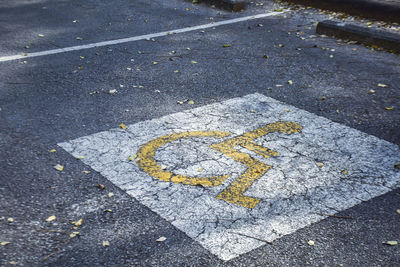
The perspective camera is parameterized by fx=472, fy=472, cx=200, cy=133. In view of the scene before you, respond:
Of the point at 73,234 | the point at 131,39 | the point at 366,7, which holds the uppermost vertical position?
the point at 366,7

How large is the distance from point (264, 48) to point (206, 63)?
4.26 feet

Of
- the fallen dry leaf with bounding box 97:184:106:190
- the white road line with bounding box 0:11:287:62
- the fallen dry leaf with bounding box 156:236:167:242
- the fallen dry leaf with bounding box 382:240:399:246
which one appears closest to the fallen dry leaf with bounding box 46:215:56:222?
the fallen dry leaf with bounding box 97:184:106:190

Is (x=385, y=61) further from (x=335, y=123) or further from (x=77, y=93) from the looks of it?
(x=77, y=93)

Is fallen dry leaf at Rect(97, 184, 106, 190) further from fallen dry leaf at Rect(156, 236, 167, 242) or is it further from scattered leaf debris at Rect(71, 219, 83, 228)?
fallen dry leaf at Rect(156, 236, 167, 242)

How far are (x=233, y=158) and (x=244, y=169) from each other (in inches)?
8.5

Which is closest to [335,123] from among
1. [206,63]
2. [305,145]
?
[305,145]

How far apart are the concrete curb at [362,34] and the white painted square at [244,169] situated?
3266 millimetres

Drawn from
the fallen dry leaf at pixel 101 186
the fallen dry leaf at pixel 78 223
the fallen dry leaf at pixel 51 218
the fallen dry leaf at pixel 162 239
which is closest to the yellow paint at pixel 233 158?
the fallen dry leaf at pixel 101 186

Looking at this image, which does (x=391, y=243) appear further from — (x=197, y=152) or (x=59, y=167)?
(x=59, y=167)

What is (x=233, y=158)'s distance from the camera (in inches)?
171

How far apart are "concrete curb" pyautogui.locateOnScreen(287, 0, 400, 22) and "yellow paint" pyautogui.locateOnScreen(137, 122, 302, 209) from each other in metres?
5.74

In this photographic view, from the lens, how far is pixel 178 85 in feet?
20.3

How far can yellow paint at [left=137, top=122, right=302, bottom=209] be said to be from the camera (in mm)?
3818

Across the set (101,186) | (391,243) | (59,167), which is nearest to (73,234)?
(101,186)
